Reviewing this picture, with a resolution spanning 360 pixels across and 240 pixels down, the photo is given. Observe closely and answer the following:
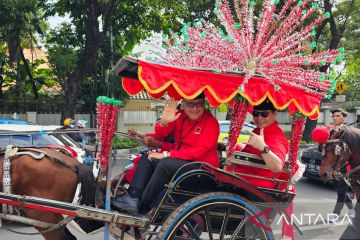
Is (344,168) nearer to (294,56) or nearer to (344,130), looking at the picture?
(344,130)

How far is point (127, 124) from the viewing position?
64.0ft

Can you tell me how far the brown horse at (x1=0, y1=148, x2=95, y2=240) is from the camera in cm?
338

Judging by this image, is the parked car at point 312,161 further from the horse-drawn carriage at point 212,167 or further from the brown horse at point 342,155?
the horse-drawn carriage at point 212,167

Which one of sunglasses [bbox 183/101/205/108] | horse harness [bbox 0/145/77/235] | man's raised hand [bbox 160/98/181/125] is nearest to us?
horse harness [bbox 0/145/77/235]

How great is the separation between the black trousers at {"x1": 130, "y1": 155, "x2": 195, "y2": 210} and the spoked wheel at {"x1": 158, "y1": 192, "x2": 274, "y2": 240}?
36cm

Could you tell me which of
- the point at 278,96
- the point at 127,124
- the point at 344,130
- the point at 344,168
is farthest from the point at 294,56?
the point at 127,124

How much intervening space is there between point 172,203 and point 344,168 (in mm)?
2376

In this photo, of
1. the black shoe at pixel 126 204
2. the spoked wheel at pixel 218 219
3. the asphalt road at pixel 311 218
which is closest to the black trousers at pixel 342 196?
the asphalt road at pixel 311 218

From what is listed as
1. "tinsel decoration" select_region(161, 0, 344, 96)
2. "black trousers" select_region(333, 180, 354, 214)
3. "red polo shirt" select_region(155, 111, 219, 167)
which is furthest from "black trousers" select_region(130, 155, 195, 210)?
"black trousers" select_region(333, 180, 354, 214)

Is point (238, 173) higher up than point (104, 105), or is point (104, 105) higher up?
point (104, 105)

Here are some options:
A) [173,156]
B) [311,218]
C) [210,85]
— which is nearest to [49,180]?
[173,156]

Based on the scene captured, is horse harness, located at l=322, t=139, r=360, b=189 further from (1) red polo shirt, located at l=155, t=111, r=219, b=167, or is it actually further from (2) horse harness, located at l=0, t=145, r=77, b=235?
(2) horse harness, located at l=0, t=145, r=77, b=235

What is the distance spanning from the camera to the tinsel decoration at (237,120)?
10.9 feet

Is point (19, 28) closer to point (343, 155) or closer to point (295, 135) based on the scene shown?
point (295, 135)
